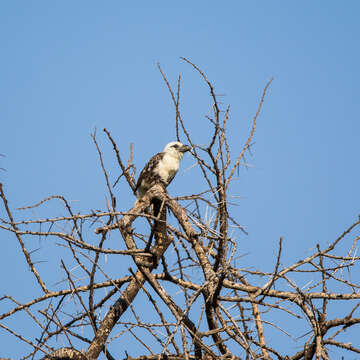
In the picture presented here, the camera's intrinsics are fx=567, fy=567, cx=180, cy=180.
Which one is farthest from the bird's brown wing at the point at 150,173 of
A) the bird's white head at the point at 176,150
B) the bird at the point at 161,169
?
the bird's white head at the point at 176,150

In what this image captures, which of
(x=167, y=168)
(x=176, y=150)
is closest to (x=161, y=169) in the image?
(x=167, y=168)

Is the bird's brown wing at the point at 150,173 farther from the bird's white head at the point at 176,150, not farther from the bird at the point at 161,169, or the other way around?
the bird's white head at the point at 176,150

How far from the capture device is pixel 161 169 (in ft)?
18.5

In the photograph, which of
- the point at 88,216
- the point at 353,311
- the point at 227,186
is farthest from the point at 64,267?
the point at 353,311

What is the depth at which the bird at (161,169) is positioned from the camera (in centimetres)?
544

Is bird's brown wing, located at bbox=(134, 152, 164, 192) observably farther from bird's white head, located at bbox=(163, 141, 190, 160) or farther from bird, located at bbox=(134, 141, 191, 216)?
bird's white head, located at bbox=(163, 141, 190, 160)

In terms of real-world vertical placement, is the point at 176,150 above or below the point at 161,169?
above

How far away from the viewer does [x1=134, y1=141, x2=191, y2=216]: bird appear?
544cm

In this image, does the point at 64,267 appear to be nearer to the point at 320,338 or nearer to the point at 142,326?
the point at 142,326

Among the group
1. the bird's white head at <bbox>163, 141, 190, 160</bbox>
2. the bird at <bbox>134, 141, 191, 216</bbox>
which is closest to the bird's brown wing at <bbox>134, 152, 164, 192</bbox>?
the bird at <bbox>134, 141, 191, 216</bbox>

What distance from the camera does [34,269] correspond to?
3686mm

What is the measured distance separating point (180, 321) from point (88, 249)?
23.3 inches

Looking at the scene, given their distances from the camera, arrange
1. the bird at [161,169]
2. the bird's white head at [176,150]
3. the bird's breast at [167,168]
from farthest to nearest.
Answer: the bird's white head at [176,150] → the bird's breast at [167,168] → the bird at [161,169]

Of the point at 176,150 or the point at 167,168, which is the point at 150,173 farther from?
the point at 176,150
